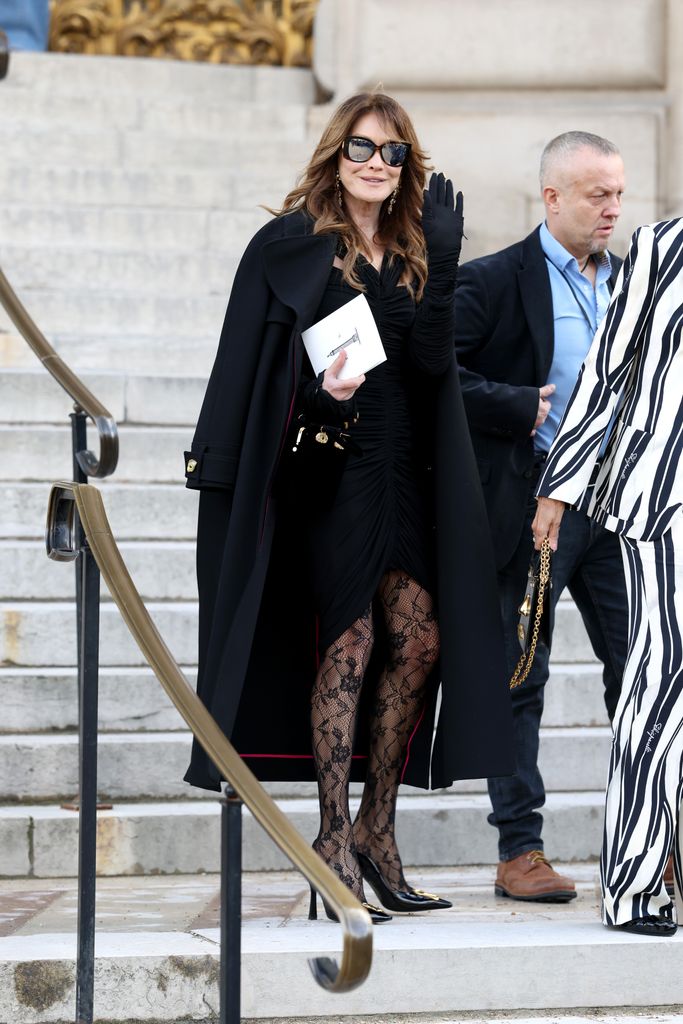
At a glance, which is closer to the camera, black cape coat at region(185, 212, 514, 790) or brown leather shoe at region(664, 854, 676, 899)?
black cape coat at region(185, 212, 514, 790)

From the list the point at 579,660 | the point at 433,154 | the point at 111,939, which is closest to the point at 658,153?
the point at 433,154

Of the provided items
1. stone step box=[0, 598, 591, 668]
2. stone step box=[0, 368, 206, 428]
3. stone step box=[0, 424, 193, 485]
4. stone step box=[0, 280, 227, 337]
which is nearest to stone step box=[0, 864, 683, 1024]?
stone step box=[0, 598, 591, 668]

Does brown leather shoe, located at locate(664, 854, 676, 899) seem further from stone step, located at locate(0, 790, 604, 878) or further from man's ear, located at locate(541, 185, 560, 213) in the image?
man's ear, located at locate(541, 185, 560, 213)

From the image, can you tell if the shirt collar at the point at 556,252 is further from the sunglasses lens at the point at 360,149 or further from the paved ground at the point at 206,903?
the paved ground at the point at 206,903

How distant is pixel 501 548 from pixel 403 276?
0.80m

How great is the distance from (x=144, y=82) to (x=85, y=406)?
5.33 metres

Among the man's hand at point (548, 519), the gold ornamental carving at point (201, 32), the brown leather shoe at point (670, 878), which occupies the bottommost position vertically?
the brown leather shoe at point (670, 878)

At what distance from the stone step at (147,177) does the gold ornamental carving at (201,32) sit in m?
1.21

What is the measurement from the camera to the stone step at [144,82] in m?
8.42

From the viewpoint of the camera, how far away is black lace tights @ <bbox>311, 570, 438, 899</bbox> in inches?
151

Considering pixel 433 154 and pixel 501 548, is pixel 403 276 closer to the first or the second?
pixel 501 548

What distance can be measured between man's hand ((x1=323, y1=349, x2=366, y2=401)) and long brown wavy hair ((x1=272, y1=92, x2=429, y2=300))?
0.80ft

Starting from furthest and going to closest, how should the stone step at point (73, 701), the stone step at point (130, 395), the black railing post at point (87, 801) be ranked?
the stone step at point (130, 395) < the stone step at point (73, 701) < the black railing post at point (87, 801)

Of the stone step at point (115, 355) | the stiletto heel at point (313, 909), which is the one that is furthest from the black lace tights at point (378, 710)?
the stone step at point (115, 355)
